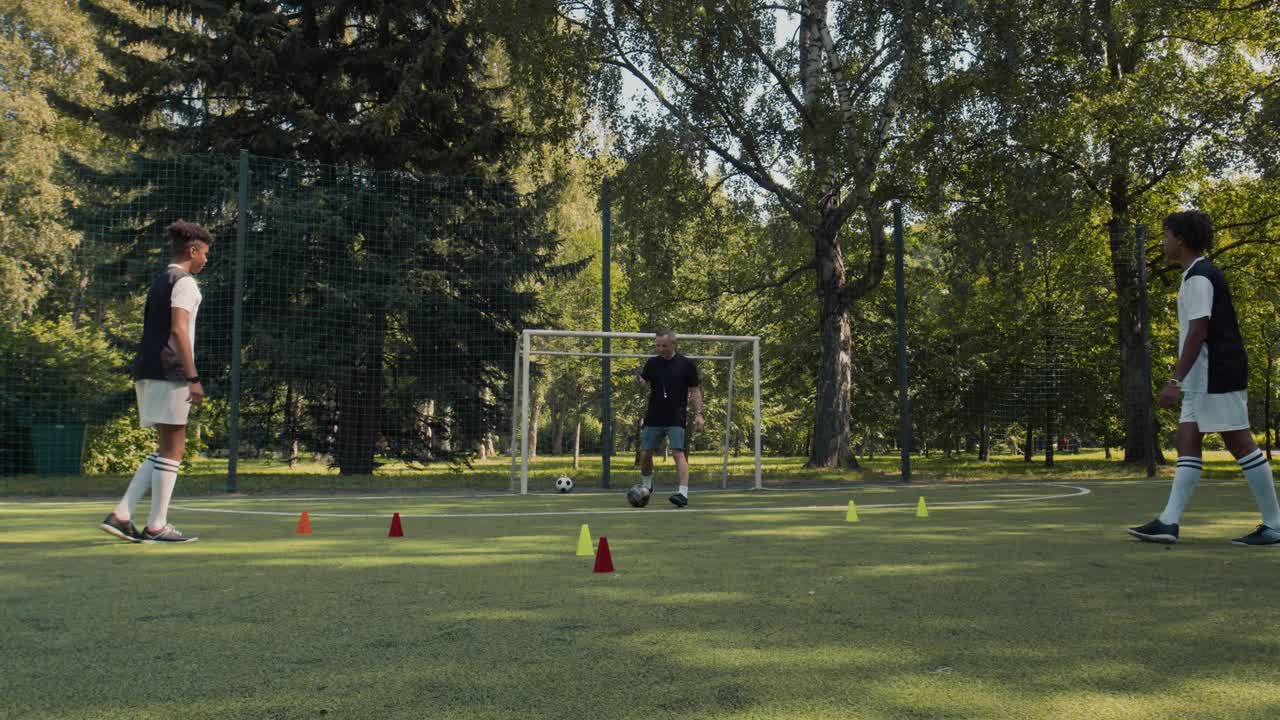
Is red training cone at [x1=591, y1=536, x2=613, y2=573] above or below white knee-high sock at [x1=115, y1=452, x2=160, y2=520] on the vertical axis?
below

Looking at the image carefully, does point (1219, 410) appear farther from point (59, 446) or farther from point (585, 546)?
point (59, 446)

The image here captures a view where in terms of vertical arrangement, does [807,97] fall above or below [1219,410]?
above

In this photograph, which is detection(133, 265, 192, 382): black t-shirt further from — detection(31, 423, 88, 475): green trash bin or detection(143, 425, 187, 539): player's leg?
detection(31, 423, 88, 475): green trash bin

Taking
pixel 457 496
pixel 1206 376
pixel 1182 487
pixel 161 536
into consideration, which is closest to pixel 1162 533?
pixel 1182 487

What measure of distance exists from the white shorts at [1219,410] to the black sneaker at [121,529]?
666 cm

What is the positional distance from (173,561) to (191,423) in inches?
499

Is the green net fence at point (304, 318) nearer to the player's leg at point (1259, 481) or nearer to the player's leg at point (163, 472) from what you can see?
the player's leg at point (163, 472)

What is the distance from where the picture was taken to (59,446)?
1447cm

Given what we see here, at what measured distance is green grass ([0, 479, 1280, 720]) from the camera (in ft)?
8.19

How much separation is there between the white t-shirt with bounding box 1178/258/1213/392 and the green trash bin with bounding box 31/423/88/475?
14989 mm

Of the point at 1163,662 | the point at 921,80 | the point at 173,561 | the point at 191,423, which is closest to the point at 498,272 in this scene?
the point at 191,423

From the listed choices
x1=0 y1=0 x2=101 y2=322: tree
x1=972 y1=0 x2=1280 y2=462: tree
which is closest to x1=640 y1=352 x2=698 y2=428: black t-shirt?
x1=972 y1=0 x2=1280 y2=462: tree

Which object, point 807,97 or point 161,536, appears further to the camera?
point 807,97

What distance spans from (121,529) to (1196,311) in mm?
6882
